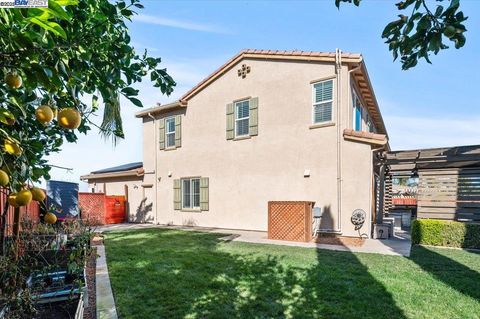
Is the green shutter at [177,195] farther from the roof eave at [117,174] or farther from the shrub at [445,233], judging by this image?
the shrub at [445,233]

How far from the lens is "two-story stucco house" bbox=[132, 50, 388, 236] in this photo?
11.1 meters

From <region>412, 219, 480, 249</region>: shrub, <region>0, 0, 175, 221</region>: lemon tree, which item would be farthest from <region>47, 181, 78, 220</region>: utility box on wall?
<region>412, 219, 480, 249</region>: shrub

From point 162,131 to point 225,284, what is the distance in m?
13.6

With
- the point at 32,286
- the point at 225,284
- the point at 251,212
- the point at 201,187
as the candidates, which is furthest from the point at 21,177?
the point at 201,187

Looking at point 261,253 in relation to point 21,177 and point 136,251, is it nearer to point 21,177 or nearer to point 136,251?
point 136,251

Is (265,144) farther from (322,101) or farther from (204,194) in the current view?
(204,194)

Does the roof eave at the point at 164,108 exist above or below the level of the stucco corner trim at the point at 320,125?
above

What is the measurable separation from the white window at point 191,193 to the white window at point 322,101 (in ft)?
23.2

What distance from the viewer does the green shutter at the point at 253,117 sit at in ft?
44.5

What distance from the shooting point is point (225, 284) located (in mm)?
5219

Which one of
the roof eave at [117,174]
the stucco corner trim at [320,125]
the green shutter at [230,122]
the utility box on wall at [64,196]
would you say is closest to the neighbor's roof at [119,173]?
the roof eave at [117,174]

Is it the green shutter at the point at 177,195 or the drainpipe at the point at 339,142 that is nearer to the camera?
the drainpipe at the point at 339,142

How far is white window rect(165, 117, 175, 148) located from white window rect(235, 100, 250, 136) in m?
4.53

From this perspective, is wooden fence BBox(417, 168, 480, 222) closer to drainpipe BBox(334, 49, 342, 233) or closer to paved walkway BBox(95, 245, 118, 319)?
drainpipe BBox(334, 49, 342, 233)
